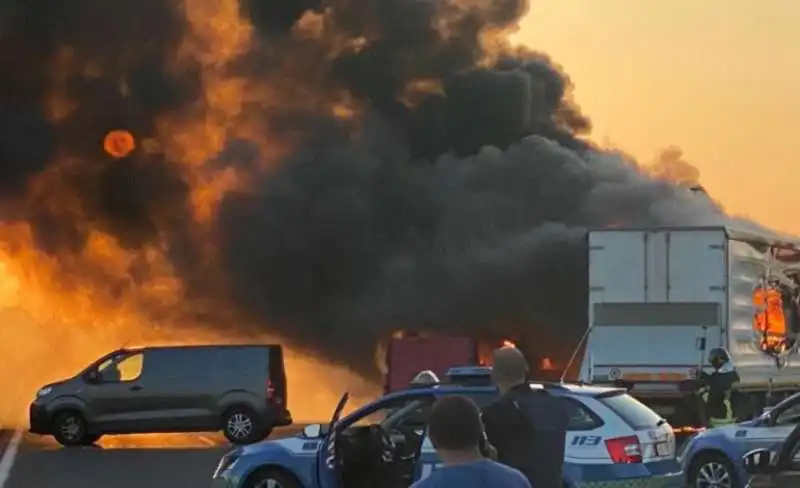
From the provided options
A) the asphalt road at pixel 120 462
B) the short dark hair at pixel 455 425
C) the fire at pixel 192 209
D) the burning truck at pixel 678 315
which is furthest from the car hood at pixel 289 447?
the fire at pixel 192 209

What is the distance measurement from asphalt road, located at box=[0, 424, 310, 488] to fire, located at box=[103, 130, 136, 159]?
34.2ft

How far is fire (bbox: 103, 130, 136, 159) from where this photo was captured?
3212 cm

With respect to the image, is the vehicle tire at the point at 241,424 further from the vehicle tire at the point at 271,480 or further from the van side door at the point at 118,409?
the vehicle tire at the point at 271,480

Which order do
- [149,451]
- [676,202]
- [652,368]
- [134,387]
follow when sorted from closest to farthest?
[652,368] → [149,451] → [134,387] → [676,202]

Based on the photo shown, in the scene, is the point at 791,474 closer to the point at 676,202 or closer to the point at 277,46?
the point at 676,202

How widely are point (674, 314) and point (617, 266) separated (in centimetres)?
95

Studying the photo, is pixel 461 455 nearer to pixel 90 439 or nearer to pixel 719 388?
pixel 719 388

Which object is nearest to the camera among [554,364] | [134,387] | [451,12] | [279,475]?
[279,475]

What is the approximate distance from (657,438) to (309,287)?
21.8 meters

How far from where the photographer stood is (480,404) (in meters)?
10.5

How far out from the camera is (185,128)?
107ft

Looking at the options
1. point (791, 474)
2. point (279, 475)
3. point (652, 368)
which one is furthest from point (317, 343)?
point (791, 474)

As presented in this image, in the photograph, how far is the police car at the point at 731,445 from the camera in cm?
1277

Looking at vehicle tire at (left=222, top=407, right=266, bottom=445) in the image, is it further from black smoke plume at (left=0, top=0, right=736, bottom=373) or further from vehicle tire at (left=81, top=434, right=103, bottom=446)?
black smoke plume at (left=0, top=0, right=736, bottom=373)
